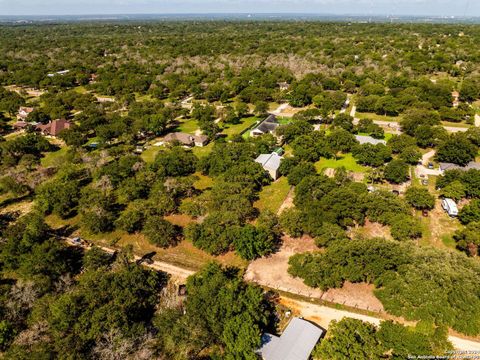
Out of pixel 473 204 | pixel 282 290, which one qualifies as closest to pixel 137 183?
pixel 282 290

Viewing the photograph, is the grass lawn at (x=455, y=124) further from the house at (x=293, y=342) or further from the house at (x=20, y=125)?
the house at (x=20, y=125)

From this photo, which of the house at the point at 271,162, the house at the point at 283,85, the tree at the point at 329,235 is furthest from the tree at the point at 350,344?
the house at the point at 283,85

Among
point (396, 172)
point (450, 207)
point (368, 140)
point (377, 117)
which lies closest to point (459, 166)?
point (396, 172)

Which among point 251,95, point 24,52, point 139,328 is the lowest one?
point 139,328

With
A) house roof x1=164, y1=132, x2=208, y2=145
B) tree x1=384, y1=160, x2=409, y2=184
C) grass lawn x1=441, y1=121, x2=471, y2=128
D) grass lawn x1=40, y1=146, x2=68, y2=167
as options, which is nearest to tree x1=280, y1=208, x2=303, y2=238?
tree x1=384, y1=160, x2=409, y2=184

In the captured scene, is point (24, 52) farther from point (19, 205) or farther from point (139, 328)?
point (139, 328)

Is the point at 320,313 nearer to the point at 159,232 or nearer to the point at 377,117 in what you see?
the point at 159,232
